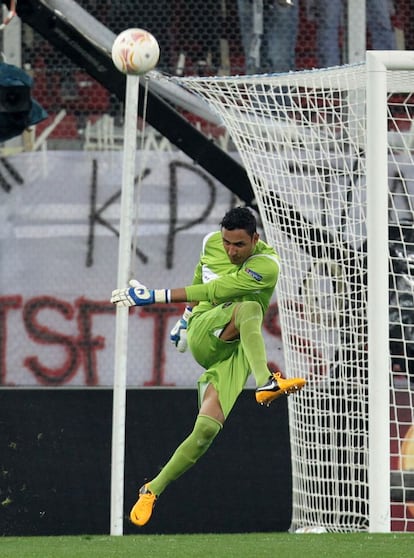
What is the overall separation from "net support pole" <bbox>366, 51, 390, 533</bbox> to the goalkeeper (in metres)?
0.53

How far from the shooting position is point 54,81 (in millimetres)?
9695

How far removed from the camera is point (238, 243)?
690 cm

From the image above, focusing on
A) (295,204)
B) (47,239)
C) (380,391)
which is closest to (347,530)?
(380,391)

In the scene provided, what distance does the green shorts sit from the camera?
23.5 feet

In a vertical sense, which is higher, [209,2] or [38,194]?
[209,2]

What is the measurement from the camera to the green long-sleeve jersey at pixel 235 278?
6.95 m

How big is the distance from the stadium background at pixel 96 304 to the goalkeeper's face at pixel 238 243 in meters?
2.29

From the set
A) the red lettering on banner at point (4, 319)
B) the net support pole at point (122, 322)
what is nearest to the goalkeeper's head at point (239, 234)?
the net support pole at point (122, 322)

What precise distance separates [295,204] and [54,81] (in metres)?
2.15

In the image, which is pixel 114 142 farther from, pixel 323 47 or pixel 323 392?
pixel 323 392

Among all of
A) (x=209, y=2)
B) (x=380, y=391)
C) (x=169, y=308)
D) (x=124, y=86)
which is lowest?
(x=380, y=391)

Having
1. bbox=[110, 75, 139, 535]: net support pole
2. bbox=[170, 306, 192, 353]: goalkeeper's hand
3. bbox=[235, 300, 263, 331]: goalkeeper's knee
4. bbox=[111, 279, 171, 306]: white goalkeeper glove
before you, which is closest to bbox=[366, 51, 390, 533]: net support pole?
bbox=[235, 300, 263, 331]: goalkeeper's knee

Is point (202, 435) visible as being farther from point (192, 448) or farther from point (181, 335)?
point (181, 335)

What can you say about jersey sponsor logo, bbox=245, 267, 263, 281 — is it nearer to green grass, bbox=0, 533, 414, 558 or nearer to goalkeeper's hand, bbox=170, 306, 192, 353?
goalkeeper's hand, bbox=170, 306, 192, 353
